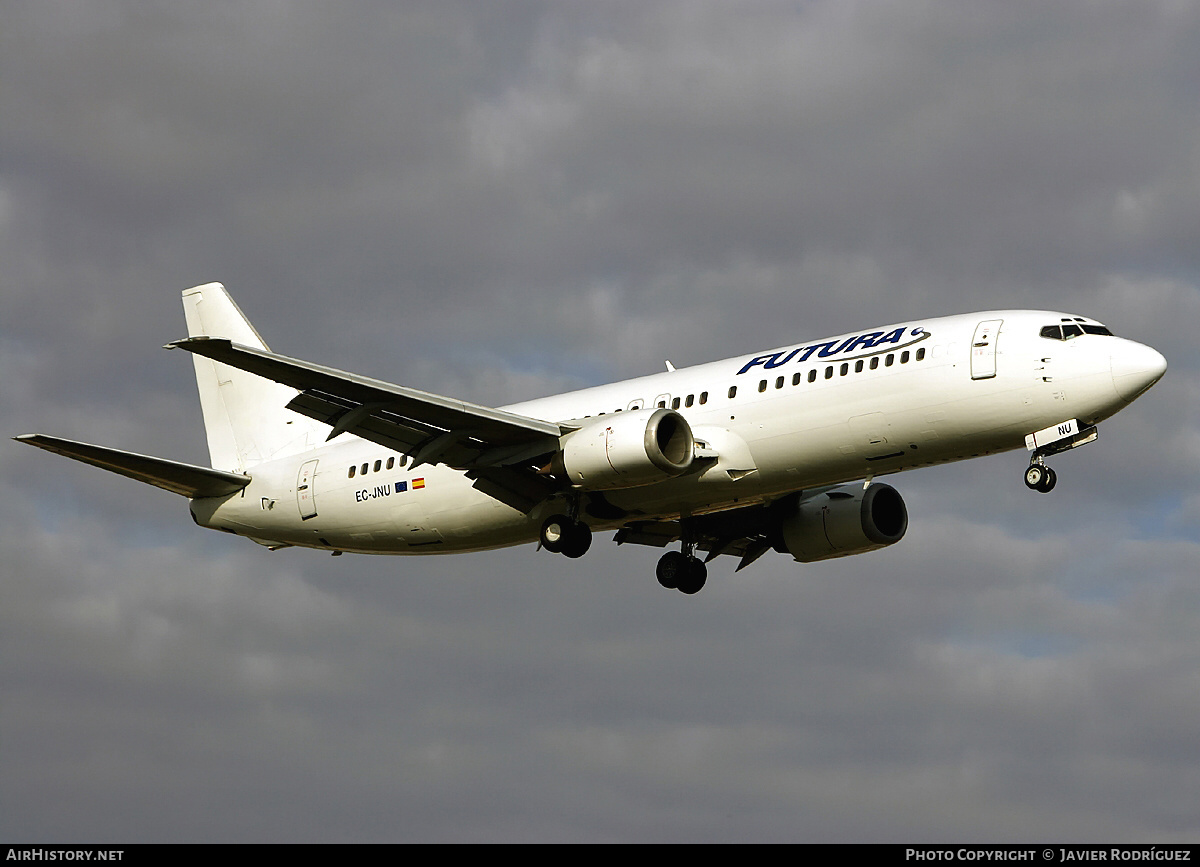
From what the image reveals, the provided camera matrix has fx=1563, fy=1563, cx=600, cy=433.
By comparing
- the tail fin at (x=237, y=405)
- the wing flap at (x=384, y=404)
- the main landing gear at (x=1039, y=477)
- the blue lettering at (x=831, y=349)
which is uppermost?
the tail fin at (x=237, y=405)

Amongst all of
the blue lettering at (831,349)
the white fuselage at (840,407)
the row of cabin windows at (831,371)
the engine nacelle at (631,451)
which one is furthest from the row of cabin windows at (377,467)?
the blue lettering at (831,349)

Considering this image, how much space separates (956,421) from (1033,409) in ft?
5.43

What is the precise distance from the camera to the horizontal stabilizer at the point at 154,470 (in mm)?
38312

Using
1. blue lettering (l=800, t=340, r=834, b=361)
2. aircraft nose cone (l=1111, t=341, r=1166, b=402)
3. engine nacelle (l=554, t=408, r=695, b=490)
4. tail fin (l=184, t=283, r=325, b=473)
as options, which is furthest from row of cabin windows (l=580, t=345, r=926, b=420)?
tail fin (l=184, t=283, r=325, b=473)

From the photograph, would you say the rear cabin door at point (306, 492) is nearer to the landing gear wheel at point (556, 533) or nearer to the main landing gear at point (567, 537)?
the landing gear wheel at point (556, 533)

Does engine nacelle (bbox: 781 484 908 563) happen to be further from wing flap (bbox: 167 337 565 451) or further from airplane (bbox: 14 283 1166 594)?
wing flap (bbox: 167 337 565 451)

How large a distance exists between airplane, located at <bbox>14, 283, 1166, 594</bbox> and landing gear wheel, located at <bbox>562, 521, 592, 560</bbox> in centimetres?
7

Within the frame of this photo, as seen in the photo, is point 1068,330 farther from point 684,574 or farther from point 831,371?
point 684,574

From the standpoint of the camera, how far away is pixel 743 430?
36281 millimetres

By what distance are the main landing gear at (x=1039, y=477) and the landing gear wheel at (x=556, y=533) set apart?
11329mm

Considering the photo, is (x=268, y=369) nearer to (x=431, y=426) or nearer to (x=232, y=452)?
(x=431, y=426)

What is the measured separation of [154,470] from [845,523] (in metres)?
18.9

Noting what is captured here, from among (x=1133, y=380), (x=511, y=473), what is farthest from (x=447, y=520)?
(x=1133, y=380)
